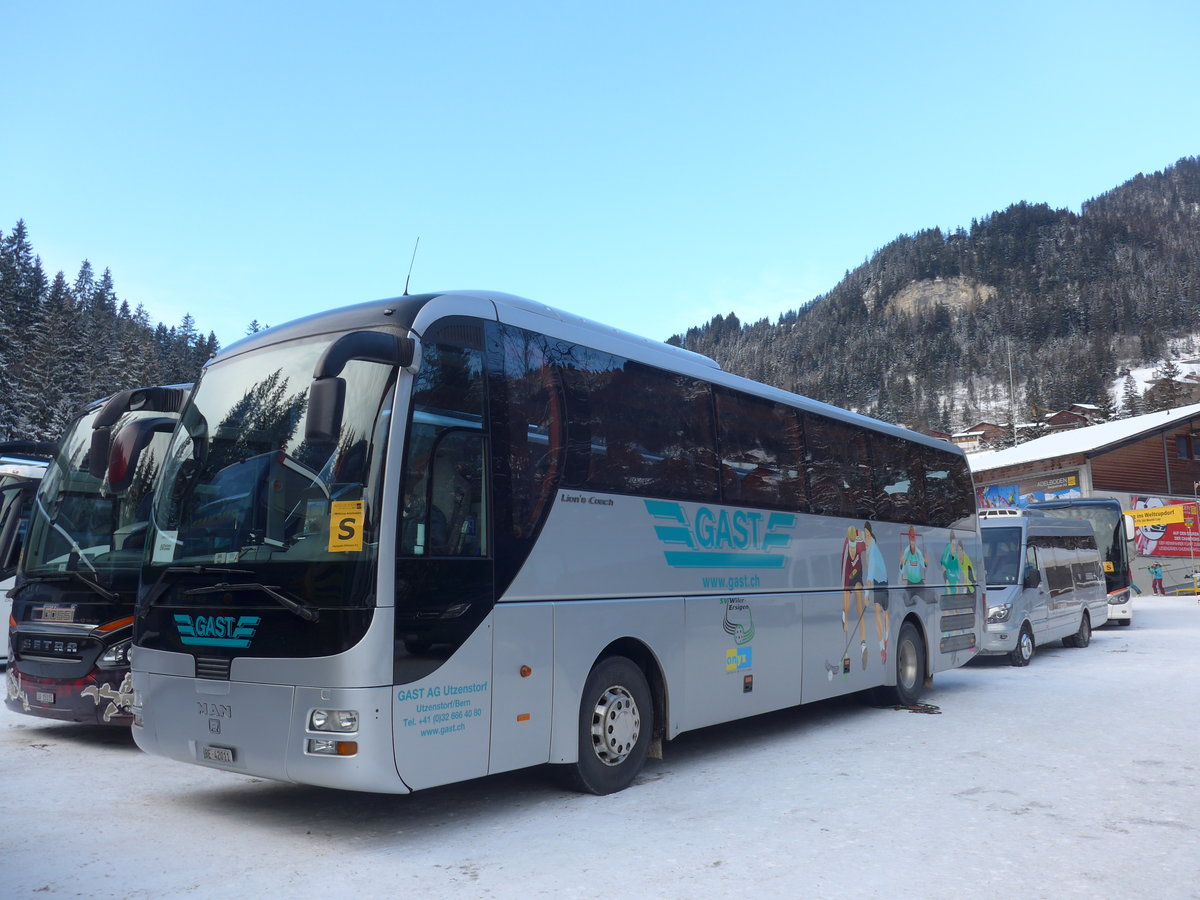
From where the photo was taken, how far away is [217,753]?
19.4ft

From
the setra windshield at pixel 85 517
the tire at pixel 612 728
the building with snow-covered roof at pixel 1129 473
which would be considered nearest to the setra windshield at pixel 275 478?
the tire at pixel 612 728

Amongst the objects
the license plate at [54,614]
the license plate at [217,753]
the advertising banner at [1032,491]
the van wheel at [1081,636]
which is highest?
the advertising banner at [1032,491]

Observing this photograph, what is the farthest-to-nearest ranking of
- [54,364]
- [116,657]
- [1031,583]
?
[54,364] < [1031,583] < [116,657]

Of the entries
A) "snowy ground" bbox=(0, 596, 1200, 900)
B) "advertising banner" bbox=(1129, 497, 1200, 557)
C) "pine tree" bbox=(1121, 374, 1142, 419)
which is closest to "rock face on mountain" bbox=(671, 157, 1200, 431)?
"pine tree" bbox=(1121, 374, 1142, 419)

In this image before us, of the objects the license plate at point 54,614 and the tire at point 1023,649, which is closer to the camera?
the license plate at point 54,614

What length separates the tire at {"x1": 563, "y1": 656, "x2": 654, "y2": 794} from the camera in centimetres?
700

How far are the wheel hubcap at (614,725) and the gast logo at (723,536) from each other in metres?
1.23

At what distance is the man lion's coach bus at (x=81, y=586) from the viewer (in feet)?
28.1

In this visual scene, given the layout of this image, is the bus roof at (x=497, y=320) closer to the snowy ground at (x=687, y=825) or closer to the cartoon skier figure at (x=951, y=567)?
the snowy ground at (x=687, y=825)

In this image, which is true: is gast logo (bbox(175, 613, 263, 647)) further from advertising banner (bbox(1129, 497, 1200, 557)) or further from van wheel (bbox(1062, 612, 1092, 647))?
advertising banner (bbox(1129, 497, 1200, 557))

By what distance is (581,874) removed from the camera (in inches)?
204

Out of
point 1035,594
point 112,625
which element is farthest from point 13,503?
point 1035,594

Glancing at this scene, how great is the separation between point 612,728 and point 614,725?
30mm

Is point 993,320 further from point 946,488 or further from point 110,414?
point 110,414
